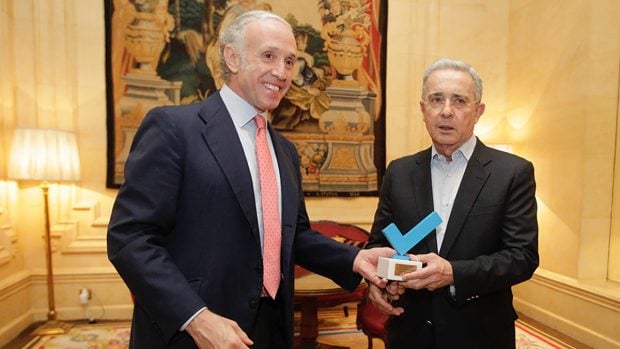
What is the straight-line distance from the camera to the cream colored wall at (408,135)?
3.72 meters

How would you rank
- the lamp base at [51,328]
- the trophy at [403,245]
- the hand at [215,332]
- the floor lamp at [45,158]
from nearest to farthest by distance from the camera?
the hand at [215,332]
the trophy at [403,245]
the floor lamp at [45,158]
the lamp base at [51,328]

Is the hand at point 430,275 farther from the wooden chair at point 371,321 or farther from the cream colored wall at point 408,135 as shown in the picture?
the cream colored wall at point 408,135

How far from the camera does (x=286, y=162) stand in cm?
158

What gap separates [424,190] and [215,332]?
1023 mm

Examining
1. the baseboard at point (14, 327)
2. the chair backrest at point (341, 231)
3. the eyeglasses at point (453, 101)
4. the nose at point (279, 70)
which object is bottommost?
the baseboard at point (14, 327)

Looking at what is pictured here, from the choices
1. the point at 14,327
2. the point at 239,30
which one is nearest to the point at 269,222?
the point at 239,30

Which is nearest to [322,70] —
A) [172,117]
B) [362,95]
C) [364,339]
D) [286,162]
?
[362,95]

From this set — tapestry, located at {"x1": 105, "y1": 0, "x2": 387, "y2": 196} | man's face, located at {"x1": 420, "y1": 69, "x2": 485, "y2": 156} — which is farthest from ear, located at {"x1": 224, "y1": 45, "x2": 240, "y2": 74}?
tapestry, located at {"x1": 105, "y1": 0, "x2": 387, "y2": 196}

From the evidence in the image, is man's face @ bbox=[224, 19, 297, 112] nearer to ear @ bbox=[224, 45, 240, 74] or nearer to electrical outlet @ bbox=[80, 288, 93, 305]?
ear @ bbox=[224, 45, 240, 74]

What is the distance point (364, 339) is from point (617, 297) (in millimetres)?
2140

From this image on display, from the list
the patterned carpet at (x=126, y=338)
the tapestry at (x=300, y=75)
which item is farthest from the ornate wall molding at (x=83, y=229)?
the patterned carpet at (x=126, y=338)

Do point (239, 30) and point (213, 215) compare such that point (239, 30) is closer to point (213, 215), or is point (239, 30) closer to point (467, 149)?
point (213, 215)

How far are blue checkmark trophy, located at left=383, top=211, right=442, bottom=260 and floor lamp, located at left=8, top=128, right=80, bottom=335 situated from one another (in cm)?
316

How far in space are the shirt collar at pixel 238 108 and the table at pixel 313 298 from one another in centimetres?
176
